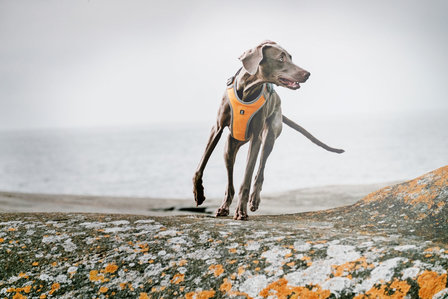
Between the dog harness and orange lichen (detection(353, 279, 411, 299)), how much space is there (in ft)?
9.55

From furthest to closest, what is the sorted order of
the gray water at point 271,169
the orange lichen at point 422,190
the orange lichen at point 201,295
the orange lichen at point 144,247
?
the gray water at point 271,169 → the orange lichen at point 422,190 → the orange lichen at point 144,247 → the orange lichen at point 201,295

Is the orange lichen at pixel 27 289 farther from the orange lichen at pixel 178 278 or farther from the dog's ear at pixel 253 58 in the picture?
the dog's ear at pixel 253 58

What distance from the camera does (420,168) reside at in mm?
13070

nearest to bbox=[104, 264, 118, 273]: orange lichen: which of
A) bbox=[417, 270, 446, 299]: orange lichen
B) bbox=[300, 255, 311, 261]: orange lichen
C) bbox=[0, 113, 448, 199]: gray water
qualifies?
bbox=[300, 255, 311, 261]: orange lichen

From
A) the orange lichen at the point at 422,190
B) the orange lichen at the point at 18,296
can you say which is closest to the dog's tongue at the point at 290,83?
the orange lichen at the point at 422,190

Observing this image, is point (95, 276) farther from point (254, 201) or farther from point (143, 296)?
point (254, 201)

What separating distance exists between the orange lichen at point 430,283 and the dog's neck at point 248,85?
2963mm

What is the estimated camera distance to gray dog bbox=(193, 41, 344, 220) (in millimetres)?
4586

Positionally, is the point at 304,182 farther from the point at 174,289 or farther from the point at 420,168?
the point at 174,289

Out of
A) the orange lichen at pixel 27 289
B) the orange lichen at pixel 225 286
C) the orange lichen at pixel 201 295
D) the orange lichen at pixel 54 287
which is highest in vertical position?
the orange lichen at pixel 225 286

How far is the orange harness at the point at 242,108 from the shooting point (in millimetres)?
4703

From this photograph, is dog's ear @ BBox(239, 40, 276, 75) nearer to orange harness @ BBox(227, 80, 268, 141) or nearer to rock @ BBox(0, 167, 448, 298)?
orange harness @ BBox(227, 80, 268, 141)

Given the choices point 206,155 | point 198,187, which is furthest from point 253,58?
point 198,187

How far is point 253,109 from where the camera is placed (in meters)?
4.74
